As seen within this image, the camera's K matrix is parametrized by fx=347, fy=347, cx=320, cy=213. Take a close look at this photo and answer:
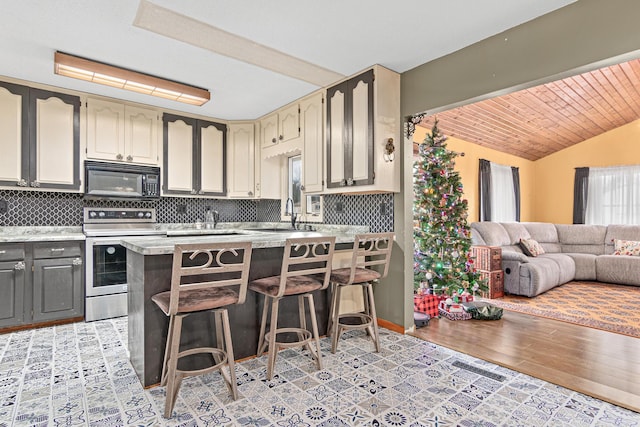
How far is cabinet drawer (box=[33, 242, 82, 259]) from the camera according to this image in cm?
335

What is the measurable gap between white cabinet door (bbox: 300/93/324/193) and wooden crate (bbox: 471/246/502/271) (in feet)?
8.39

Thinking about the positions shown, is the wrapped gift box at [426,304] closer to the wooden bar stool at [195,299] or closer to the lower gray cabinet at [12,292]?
the wooden bar stool at [195,299]

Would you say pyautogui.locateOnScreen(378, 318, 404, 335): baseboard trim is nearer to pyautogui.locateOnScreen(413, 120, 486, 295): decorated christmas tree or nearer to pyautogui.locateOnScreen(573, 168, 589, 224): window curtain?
pyautogui.locateOnScreen(413, 120, 486, 295): decorated christmas tree

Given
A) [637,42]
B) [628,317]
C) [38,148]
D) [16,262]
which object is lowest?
[628,317]

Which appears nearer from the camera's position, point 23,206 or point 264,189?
point 23,206

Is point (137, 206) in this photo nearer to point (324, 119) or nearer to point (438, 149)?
point (324, 119)

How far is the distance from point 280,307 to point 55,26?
107 inches

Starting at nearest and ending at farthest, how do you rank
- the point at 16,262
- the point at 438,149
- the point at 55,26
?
the point at 55,26
the point at 16,262
the point at 438,149

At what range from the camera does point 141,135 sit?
4.23m

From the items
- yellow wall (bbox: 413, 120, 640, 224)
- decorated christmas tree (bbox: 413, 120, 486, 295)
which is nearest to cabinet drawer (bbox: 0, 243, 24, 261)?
decorated christmas tree (bbox: 413, 120, 486, 295)

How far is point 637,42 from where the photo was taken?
199 centimetres

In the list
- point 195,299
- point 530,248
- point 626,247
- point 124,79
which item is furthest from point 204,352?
point 626,247

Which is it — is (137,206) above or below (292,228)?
above

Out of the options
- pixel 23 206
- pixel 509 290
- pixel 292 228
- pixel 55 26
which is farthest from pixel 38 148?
pixel 509 290
